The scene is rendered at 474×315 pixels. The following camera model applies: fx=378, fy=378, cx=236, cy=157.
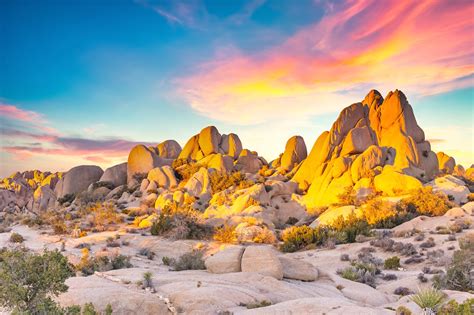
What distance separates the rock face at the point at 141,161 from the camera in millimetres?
52031

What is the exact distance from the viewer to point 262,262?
14016 millimetres

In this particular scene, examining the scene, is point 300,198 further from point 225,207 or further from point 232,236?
point 232,236

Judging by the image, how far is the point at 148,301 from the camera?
31.5ft

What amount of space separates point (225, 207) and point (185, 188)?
27.0 feet

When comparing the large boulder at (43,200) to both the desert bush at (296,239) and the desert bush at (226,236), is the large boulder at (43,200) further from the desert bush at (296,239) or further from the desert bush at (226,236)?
the desert bush at (296,239)

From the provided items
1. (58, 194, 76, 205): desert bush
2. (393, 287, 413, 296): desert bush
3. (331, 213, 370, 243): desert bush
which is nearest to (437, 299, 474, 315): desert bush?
(393, 287, 413, 296): desert bush

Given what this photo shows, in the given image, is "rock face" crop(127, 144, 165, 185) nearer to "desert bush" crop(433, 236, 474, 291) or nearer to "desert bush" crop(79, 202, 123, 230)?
"desert bush" crop(79, 202, 123, 230)

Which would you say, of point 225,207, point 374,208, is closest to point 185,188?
point 225,207

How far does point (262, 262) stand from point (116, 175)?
43571 millimetres

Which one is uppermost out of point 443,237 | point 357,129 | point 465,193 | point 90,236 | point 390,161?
point 357,129

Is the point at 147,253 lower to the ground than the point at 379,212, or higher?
lower

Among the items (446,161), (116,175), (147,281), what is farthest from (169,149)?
(446,161)

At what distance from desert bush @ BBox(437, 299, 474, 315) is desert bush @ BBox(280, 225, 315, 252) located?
55.2 feet

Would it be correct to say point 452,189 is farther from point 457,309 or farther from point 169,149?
point 169,149
